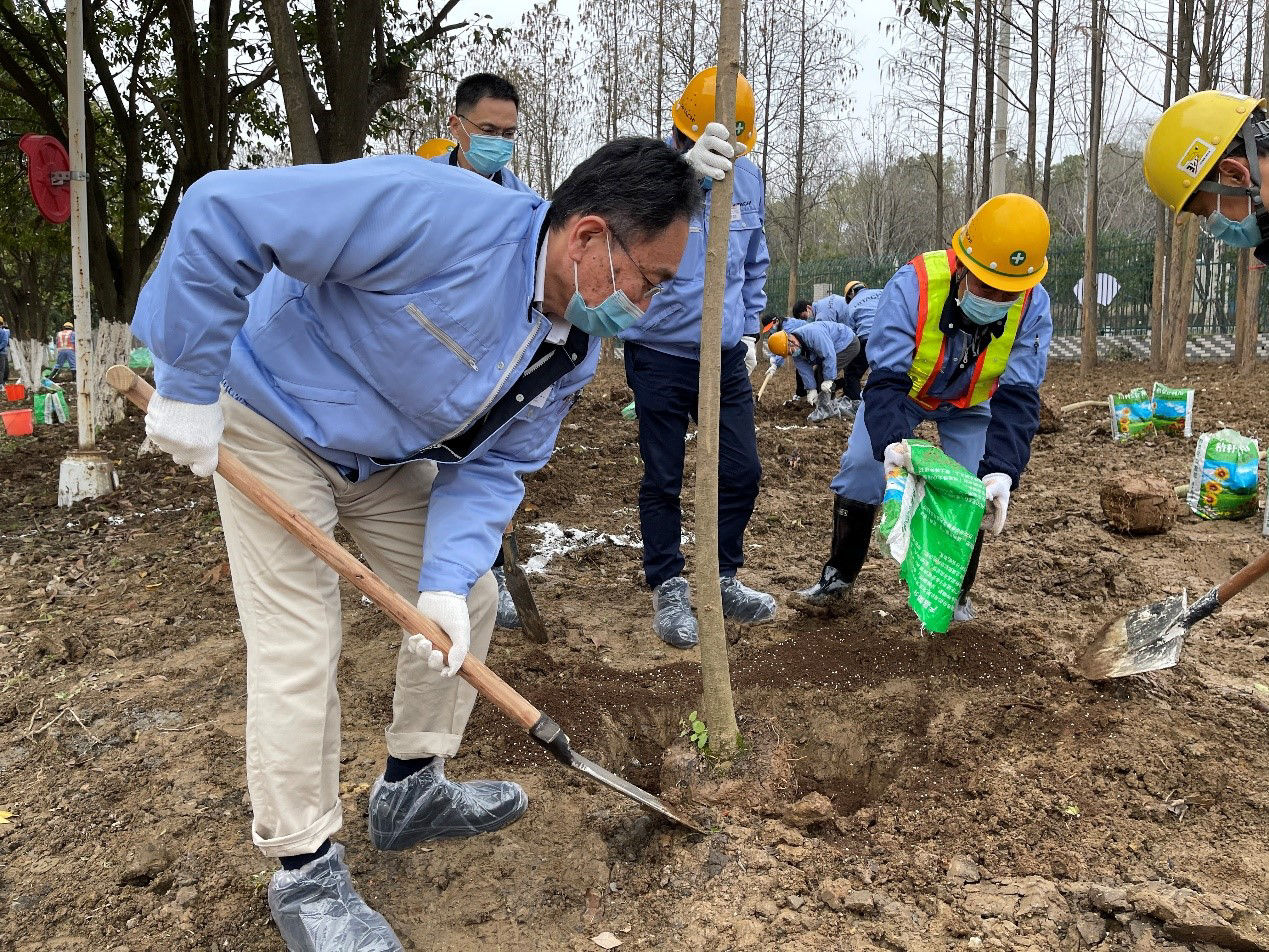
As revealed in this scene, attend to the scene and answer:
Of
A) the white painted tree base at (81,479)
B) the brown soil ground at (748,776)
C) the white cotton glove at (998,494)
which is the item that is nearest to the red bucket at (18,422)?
the white painted tree base at (81,479)

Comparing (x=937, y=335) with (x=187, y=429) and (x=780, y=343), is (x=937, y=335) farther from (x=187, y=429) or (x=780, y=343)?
(x=780, y=343)

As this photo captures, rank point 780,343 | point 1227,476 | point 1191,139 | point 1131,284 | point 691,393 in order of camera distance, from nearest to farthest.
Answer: point 1191,139 < point 691,393 < point 1227,476 < point 780,343 < point 1131,284

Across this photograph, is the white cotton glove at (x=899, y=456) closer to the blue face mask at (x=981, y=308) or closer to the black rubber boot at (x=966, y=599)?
the blue face mask at (x=981, y=308)

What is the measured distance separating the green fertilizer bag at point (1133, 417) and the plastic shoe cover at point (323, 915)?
6735 millimetres

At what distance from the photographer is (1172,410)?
708cm

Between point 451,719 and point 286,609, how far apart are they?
620mm

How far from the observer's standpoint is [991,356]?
3.36 metres

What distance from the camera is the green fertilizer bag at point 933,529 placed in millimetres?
3064

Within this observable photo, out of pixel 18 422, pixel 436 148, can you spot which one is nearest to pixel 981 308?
pixel 436 148

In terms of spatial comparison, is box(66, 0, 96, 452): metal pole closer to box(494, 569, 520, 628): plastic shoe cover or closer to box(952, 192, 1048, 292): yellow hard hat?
box(494, 569, 520, 628): plastic shoe cover

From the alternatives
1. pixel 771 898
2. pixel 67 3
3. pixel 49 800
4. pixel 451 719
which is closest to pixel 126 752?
pixel 49 800

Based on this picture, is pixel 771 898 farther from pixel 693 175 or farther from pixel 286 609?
pixel 693 175

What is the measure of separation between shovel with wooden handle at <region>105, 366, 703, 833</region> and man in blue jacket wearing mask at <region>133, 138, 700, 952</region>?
5cm

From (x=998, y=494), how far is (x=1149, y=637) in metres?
0.66
